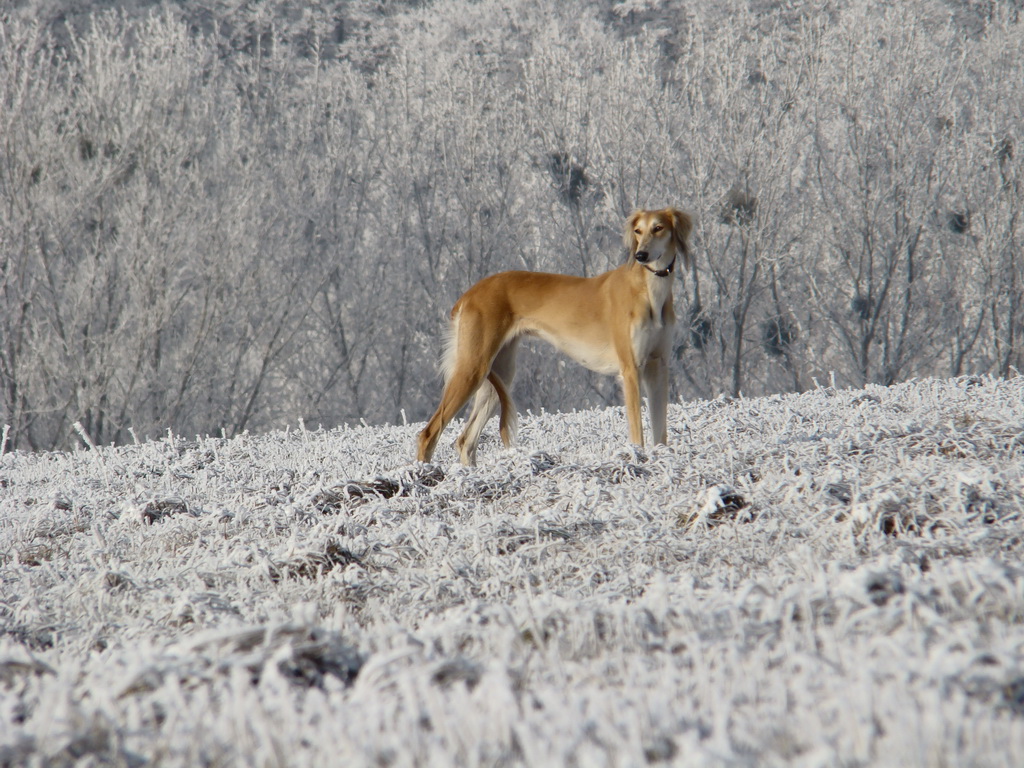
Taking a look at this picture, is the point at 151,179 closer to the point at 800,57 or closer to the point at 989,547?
the point at 800,57

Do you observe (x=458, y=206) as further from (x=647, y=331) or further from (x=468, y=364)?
(x=647, y=331)

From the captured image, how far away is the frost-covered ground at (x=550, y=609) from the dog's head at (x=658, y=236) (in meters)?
1.38

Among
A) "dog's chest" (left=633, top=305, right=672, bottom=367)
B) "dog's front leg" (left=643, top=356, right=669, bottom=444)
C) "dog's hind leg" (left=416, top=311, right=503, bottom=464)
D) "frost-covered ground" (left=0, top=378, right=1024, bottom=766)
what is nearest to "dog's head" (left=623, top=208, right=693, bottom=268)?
"dog's chest" (left=633, top=305, right=672, bottom=367)

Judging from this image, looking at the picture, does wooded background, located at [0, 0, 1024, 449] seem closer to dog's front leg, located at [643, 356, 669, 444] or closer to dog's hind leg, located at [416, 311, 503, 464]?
dog's hind leg, located at [416, 311, 503, 464]

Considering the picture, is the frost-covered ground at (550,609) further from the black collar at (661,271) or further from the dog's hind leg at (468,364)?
the black collar at (661,271)

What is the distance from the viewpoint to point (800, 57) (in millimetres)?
21453

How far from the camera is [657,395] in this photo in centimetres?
646

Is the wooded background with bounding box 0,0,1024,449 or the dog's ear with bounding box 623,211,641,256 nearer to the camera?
the dog's ear with bounding box 623,211,641,256

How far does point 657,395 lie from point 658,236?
120 cm

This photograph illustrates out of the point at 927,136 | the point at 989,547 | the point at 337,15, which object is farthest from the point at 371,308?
the point at 989,547

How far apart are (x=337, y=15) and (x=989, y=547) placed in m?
37.2

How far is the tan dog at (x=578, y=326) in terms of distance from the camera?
6.49 m

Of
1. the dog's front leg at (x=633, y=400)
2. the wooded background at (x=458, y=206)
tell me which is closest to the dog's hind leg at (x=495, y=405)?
the dog's front leg at (x=633, y=400)

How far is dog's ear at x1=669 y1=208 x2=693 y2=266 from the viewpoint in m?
6.82
